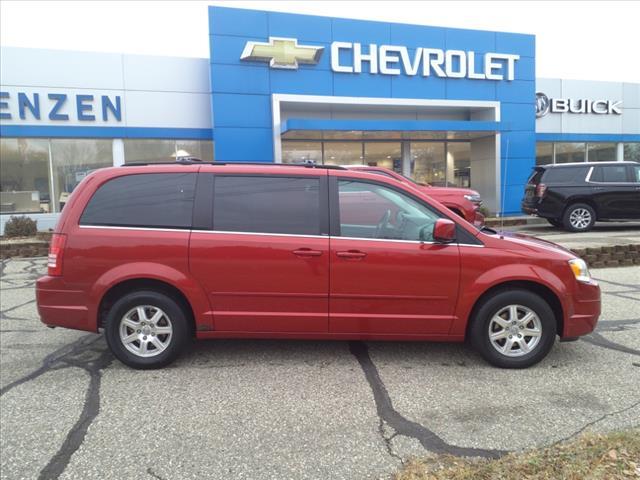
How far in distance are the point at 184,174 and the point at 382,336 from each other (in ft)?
7.36

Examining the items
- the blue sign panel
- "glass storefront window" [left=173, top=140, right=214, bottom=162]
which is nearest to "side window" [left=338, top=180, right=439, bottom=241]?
the blue sign panel

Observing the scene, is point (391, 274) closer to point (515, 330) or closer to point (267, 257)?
point (267, 257)

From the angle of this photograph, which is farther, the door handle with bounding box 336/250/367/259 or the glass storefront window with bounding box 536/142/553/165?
the glass storefront window with bounding box 536/142/553/165

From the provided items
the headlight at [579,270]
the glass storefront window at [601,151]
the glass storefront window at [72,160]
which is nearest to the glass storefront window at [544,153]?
the glass storefront window at [601,151]

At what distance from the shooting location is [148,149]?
53.0ft

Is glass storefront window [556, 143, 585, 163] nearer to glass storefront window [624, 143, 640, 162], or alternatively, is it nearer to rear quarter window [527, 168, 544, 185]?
glass storefront window [624, 143, 640, 162]

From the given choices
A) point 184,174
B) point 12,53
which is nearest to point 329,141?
point 12,53

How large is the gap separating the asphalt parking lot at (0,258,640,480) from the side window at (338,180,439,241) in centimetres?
119

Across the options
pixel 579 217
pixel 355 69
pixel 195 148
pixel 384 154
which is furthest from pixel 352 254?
pixel 384 154

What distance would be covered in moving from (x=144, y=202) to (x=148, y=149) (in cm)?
1279

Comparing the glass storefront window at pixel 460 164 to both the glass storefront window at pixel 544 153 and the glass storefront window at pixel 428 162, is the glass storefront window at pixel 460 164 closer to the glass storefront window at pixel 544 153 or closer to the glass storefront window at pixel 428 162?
the glass storefront window at pixel 428 162

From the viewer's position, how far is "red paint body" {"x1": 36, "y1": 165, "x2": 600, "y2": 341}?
4.14 metres

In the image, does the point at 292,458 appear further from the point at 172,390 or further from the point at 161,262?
the point at 161,262

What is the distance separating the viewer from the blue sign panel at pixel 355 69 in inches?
613
